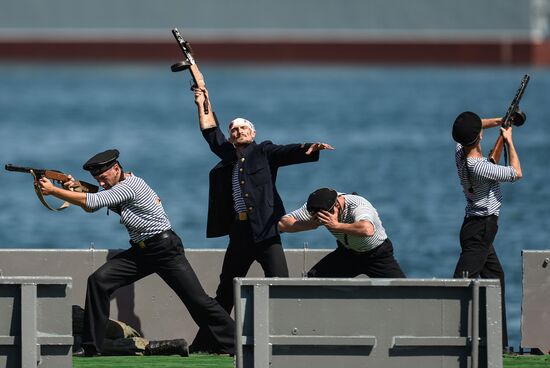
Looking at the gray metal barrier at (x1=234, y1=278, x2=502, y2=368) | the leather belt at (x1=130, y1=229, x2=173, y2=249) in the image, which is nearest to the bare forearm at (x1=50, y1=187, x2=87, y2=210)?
the leather belt at (x1=130, y1=229, x2=173, y2=249)

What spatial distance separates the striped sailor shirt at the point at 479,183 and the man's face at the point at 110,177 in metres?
2.51

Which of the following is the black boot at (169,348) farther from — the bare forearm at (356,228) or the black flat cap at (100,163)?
the bare forearm at (356,228)

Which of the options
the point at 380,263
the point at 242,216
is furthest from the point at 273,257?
the point at 380,263

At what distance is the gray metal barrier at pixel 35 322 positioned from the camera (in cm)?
812

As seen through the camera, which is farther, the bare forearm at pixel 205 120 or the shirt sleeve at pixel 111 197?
the bare forearm at pixel 205 120

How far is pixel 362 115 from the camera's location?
7425 centimetres

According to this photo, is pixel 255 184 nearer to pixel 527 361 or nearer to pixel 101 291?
pixel 101 291

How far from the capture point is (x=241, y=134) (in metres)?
10.8

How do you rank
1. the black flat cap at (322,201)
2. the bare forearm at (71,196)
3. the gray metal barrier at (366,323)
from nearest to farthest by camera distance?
the gray metal barrier at (366,323) < the black flat cap at (322,201) < the bare forearm at (71,196)

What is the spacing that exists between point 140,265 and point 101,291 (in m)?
0.35

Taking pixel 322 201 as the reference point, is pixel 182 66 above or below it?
above

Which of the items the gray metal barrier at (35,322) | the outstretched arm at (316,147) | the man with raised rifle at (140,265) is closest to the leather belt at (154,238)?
the man with raised rifle at (140,265)

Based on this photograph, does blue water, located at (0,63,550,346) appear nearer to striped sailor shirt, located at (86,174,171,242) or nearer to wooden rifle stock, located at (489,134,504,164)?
wooden rifle stock, located at (489,134,504,164)

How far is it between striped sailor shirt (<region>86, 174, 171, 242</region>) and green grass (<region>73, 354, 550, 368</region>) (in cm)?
91
